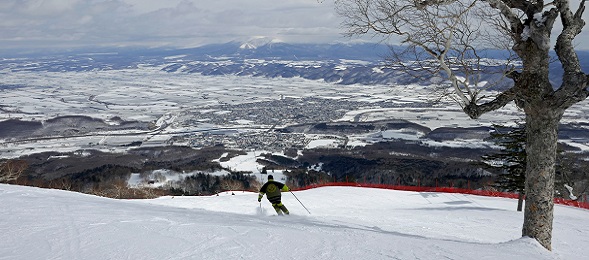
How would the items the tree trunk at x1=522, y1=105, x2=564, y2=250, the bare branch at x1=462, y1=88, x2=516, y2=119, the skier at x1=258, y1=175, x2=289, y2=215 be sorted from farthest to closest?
the skier at x1=258, y1=175, x2=289, y2=215
the bare branch at x1=462, y1=88, x2=516, y2=119
the tree trunk at x1=522, y1=105, x2=564, y2=250

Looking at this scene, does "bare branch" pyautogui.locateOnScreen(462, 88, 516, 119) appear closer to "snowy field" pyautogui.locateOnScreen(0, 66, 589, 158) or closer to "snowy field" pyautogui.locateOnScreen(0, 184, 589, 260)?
"snowy field" pyautogui.locateOnScreen(0, 184, 589, 260)

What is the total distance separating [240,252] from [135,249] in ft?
3.85

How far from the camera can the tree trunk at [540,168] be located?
612 cm

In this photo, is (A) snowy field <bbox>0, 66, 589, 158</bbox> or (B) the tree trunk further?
(A) snowy field <bbox>0, 66, 589, 158</bbox>

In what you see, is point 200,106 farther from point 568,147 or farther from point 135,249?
point 135,249

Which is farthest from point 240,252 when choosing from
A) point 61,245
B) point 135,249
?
point 61,245

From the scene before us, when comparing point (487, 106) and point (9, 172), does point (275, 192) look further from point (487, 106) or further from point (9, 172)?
point (9, 172)

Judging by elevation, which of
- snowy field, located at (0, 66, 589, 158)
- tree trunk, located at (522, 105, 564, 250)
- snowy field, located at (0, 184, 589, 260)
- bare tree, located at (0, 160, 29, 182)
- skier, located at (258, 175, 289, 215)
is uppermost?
tree trunk, located at (522, 105, 564, 250)

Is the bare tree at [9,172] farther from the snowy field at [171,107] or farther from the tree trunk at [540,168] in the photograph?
the snowy field at [171,107]

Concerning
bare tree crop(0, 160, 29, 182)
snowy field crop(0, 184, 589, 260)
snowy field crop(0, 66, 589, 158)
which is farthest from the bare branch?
snowy field crop(0, 66, 589, 158)

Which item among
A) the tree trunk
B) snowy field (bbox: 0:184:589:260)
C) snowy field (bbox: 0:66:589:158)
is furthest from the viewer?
snowy field (bbox: 0:66:589:158)

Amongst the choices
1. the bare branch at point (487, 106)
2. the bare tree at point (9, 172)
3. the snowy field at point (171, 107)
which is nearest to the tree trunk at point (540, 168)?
the bare branch at point (487, 106)

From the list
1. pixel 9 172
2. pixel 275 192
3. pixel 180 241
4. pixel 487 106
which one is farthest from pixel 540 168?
pixel 9 172

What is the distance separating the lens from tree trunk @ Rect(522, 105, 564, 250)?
6121mm
